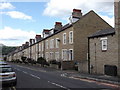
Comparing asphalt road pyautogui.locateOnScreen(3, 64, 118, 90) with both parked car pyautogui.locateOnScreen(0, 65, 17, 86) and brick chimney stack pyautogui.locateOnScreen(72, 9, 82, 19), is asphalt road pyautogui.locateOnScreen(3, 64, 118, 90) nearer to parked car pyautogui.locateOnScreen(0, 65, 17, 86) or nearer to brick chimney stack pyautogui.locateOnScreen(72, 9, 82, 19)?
parked car pyautogui.locateOnScreen(0, 65, 17, 86)

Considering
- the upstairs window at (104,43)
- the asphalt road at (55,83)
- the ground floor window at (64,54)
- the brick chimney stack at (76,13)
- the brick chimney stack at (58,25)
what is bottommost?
the asphalt road at (55,83)

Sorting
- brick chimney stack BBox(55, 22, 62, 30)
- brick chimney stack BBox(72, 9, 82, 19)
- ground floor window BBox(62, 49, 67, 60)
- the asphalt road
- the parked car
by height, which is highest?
brick chimney stack BBox(72, 9, 82, 19)

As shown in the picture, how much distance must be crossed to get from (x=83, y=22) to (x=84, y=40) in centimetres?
338

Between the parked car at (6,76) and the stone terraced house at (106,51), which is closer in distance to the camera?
the parked car at (6,76)

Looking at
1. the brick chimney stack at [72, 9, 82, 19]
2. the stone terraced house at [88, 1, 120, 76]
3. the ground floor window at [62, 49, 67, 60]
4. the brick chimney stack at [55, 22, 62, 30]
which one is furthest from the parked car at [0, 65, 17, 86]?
the brick chimney stack at [55, 22, 62, 30]

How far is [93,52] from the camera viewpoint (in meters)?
23.8

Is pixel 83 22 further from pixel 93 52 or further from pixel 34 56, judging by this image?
pixel 34 56

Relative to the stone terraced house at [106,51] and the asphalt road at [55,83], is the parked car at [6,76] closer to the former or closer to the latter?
the asphalt road at [55,83]

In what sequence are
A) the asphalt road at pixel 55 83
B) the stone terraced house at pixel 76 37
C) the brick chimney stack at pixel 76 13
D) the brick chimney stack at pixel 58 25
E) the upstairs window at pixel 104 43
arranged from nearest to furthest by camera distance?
the asphalt road at pixel 55 83
the upstairs window at pixel 104 43
the stone terraced house at pixel 76 37
the brick chimney stack at pixel 76 13
the brick chimney stack at pixel 58 25

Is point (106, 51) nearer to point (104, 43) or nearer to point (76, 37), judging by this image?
point (104, 43)

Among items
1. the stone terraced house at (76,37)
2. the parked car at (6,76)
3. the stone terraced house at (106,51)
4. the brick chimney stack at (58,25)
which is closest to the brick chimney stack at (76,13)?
the stone terraced house at (76,37)

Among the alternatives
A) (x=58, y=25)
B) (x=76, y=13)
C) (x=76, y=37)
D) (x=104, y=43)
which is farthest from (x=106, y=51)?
(x=58, y=25)

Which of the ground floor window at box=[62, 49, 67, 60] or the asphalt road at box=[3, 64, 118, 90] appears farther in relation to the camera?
the ground floor window at box=[62, 49, 67, 60]

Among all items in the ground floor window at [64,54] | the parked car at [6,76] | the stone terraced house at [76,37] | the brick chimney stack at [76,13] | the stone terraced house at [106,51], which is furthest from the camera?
the brick chimney stack at [76,13]
